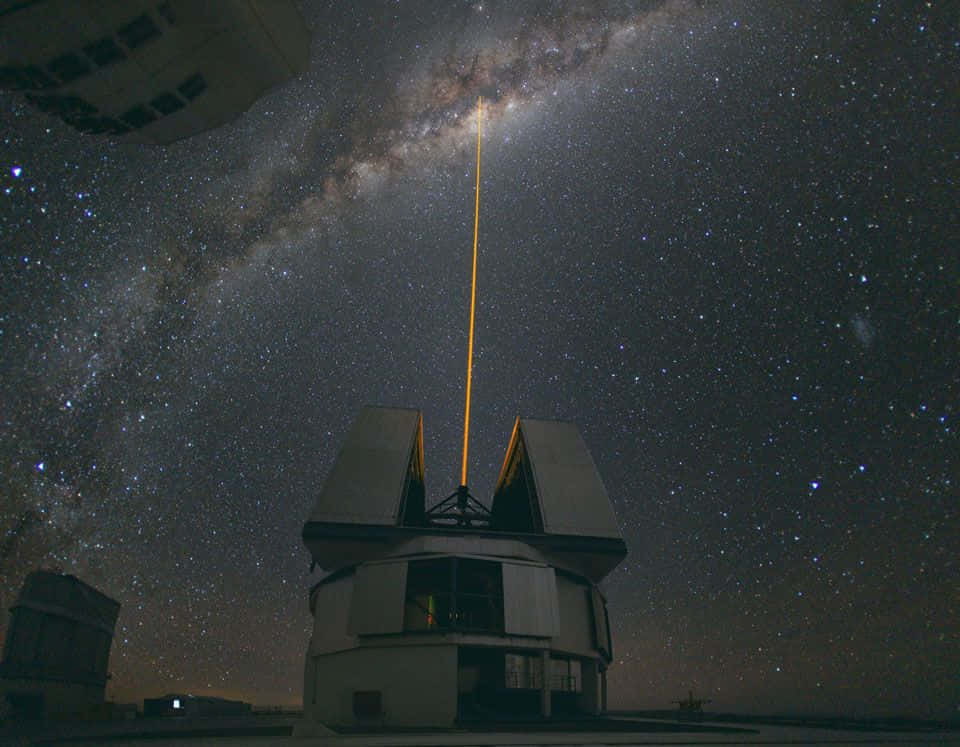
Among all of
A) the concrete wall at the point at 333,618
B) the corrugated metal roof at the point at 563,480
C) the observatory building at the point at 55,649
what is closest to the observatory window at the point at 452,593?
the concrete wall at the point at 333,618

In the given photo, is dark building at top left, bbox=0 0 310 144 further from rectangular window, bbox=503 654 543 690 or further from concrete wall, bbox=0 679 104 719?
concrete wall, bbox=0 679 104 719


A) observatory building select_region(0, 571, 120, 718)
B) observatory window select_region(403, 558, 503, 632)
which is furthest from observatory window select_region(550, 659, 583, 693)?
observatory building select_region(0, 571, 120, 718)

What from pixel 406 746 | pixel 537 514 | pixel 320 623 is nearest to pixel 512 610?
pixel 537 514

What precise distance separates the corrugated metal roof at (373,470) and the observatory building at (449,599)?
0.19 feet

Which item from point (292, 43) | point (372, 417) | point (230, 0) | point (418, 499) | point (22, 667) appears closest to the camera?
point (230, 0)

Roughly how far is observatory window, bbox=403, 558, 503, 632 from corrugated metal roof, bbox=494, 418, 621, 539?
9.82 feet

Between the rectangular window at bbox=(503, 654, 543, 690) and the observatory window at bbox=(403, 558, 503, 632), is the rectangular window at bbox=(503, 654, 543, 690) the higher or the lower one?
the lower one

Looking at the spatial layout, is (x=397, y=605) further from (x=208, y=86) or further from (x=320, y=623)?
(x=208, y=86)

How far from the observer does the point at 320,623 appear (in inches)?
922

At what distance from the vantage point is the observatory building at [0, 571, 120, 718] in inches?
1014

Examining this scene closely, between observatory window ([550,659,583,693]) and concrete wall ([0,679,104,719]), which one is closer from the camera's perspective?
observatory window ([550,659,583,693])

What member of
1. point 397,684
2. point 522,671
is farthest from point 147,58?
point 522,671

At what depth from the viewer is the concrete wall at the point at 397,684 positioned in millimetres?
19250

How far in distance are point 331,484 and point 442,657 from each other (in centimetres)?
742
